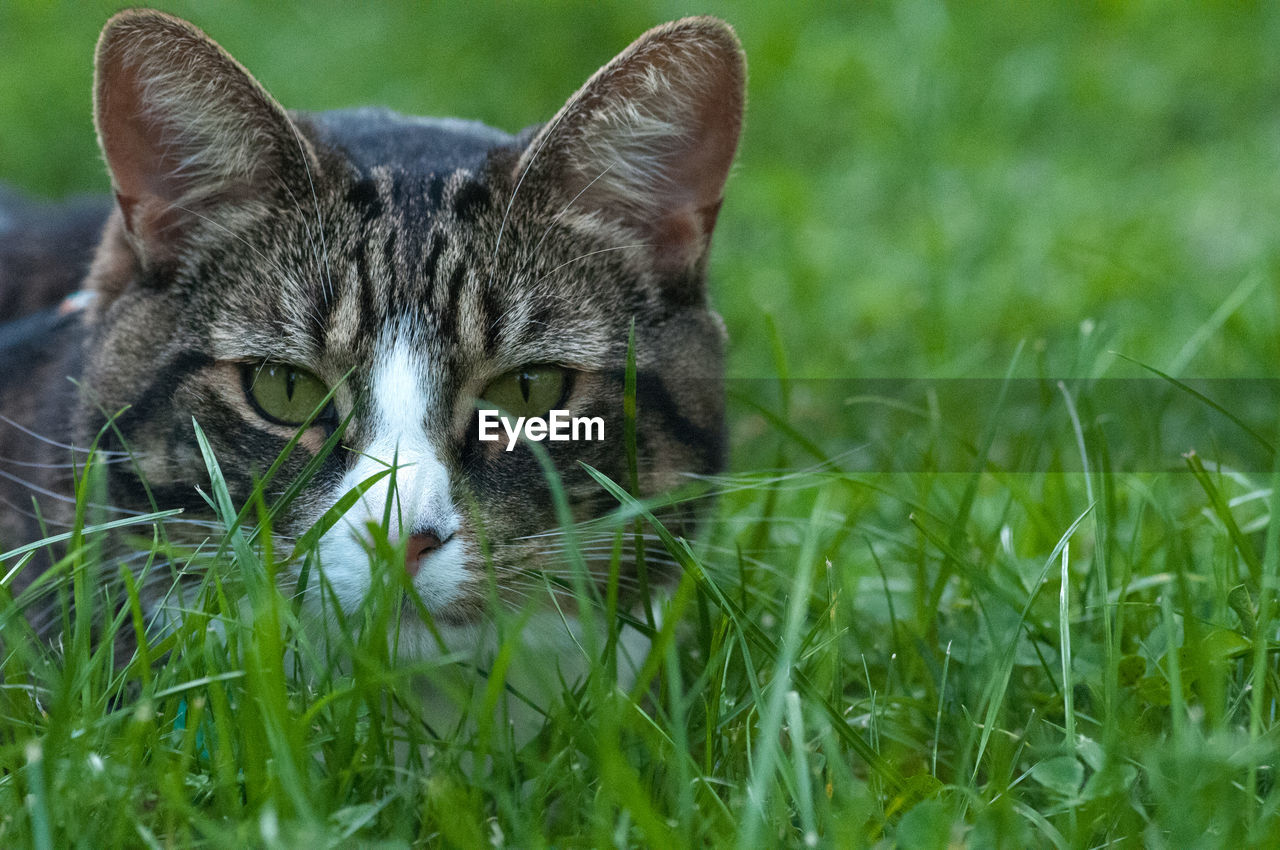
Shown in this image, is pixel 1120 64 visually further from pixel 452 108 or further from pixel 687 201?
pixel 687 201

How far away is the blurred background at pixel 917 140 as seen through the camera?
333cm

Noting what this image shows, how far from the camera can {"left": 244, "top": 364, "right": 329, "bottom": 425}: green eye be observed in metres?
1.64

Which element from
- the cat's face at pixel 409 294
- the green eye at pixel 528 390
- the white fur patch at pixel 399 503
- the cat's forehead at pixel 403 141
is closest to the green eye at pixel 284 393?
the cat's face at pixel 409 294

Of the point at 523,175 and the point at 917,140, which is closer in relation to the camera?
the point at 523,175

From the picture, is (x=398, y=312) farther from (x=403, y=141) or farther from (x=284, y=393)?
(x=403, y=141)

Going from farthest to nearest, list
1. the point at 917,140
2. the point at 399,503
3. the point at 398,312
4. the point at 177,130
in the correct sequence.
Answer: the point at 917,140
the point at 177,130
the point at 398,312
the point at 399,503

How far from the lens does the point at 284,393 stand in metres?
1.65

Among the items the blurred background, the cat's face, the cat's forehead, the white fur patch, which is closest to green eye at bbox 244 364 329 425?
the cat's face

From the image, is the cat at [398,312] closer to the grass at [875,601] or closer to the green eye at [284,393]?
the green eye at [284,393]

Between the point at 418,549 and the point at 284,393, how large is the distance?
36 cm

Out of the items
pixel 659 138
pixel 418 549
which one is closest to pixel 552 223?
pixel 659 138

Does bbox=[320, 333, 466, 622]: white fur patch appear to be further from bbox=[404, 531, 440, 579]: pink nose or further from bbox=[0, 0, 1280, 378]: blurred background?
bbox=[0, 0, 1280, 378]: blurred background

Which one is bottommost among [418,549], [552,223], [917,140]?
[418,549]

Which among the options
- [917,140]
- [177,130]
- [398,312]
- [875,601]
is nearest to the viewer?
[398,312]
